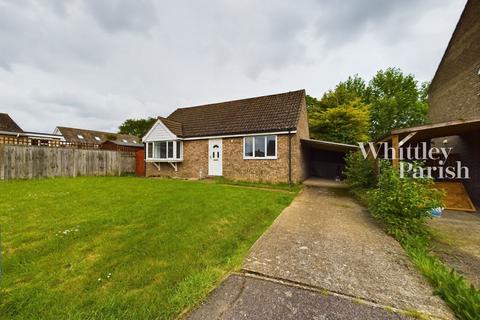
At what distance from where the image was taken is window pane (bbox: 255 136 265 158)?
40.0 ft

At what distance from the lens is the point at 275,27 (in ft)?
33.9

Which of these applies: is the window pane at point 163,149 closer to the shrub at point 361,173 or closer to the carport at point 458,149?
the shrub at point 361,173

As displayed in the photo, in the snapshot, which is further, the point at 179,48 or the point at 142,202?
the point at 179,48

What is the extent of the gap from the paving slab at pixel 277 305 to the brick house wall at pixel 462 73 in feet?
38.0

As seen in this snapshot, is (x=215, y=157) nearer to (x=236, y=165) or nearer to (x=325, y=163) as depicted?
(x=236, y=165)

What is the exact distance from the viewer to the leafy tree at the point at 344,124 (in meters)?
22.1

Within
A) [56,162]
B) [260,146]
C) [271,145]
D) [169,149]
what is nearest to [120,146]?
[56,162]

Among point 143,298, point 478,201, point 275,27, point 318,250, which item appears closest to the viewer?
point 143,298

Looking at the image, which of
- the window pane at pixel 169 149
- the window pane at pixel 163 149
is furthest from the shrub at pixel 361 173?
the window pane at pixel 163 149

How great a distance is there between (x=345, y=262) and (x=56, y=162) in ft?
55.7

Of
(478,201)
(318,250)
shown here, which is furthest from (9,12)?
(478,201)

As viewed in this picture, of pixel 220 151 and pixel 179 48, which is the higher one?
pixel 179 48

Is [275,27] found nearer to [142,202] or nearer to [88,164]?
[142,202]

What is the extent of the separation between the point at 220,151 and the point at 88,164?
1002 centimetres
